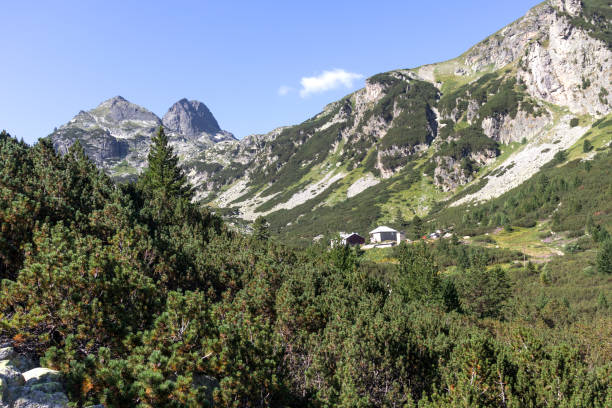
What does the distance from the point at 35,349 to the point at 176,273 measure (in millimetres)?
8344

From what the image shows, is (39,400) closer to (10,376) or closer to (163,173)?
(10,376)

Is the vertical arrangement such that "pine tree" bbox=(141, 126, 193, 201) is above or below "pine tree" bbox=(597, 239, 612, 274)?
Result: above

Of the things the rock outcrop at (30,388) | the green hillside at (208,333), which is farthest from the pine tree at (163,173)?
the rock outcrop at (30,388)

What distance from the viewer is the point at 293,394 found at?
10.6 meters

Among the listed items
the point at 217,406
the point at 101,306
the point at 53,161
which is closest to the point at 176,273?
the point at 101,306

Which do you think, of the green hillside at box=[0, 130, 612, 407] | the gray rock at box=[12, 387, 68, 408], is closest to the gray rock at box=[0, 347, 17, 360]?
the green hillside at box=[0, 130, 612, 407]

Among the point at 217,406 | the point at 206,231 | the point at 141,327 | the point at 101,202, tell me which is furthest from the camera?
the point at 206,231

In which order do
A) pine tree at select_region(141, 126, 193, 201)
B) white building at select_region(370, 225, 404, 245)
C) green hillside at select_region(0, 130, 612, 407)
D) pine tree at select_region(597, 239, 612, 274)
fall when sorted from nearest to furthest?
1. green hillside at select_region(0, 130, 612, 407)
2. pine tree at select_region(141, 126, 193, 201)
3. pine tree at select_region(597, 239, 612, 274)
4. white building at select_region(370, 225, 404, 245)

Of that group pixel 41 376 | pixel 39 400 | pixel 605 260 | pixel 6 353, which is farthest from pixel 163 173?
pixel 605 260

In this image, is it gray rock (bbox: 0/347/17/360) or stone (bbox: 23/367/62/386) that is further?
gray rock (bbox: 0/347/17/360)

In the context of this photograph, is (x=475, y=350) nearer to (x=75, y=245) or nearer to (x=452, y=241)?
(x=75, y=245)

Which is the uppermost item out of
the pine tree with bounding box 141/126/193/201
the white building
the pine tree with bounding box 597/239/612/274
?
the pine tree with bounding box 141/126/193/201

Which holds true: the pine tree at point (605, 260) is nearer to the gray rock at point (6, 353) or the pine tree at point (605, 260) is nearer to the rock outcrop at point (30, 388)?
the rock outcrop at point (30, 388)

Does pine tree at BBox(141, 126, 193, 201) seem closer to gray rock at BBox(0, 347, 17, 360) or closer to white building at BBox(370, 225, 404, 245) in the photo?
gray rock at BBox(0, 347, 17, 360)
